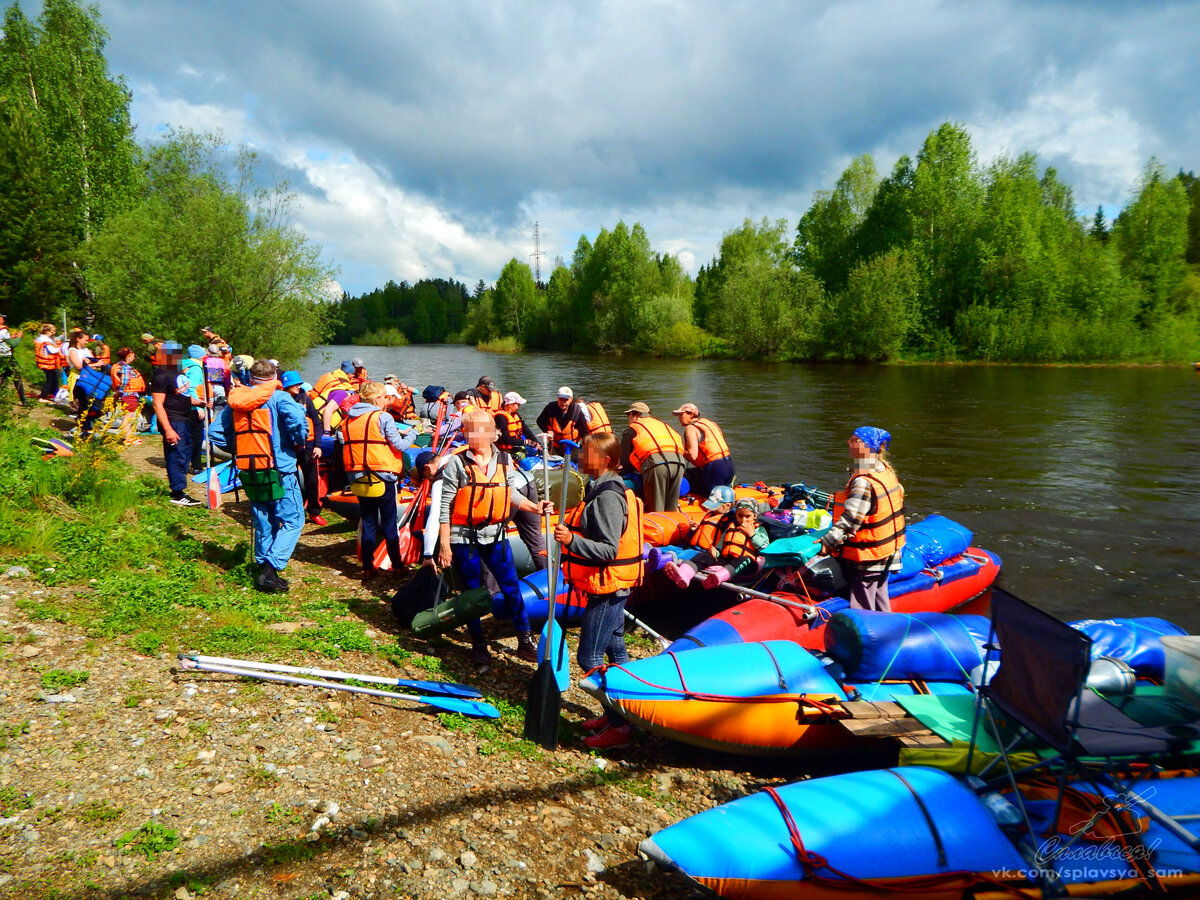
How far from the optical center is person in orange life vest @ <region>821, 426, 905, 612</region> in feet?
15.9

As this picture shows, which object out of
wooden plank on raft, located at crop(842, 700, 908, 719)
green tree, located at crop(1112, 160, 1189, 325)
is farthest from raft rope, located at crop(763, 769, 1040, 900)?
green tree, located at crop(1112, 160, 1189, 325)

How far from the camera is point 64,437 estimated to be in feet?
32.7

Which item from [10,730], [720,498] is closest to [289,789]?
[10,730]

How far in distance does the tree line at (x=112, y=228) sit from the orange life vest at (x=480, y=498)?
17139 mm

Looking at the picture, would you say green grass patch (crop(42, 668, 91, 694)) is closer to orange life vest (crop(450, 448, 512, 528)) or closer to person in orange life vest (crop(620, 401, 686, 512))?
orange life vest (crop(450, 448, 512, 528))

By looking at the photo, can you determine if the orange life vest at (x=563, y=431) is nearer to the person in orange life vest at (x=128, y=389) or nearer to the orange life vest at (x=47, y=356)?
the person in orange life vest at (x=128, y=389)

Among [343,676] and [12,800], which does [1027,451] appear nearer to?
[343,676]

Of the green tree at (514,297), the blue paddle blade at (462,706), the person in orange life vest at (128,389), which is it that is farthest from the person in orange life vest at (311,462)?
the green tree at (514,297)

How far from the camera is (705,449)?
8.58 meters

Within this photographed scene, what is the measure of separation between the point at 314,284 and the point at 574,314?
47.1 m

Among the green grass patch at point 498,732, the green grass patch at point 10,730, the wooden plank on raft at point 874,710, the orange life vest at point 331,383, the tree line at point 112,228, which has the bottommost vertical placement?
the green grass patch at point 498,732

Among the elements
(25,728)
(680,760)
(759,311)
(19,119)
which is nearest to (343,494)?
(25,728)

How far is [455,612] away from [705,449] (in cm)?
464

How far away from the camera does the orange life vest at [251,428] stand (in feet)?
17.1
